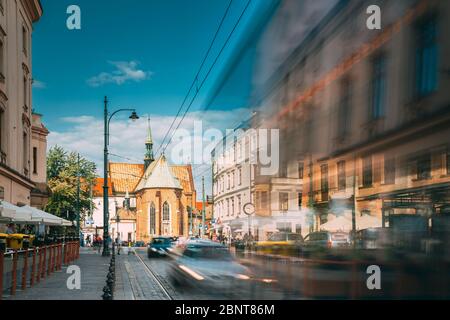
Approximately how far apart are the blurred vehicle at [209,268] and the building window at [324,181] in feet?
7.39

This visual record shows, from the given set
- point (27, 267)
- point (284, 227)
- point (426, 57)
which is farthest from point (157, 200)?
point (426, 57)

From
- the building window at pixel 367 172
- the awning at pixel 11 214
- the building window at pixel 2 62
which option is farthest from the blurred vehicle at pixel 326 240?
the building window at pixel 2 62

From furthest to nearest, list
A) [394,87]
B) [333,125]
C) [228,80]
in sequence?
1. [228,80]
2. [333,125]
3. [394,87]

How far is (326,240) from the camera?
15.1 ft

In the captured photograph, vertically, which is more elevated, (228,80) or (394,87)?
(228,80)

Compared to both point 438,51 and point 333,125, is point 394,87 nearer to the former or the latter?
point 438,51

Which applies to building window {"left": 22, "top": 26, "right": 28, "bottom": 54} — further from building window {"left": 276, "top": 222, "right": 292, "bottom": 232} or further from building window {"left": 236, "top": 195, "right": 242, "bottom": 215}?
building window {"left": 276, "top": 222, "right": 292, "bottom": 232}

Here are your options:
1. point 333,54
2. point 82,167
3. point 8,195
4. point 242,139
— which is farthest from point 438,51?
point 82,167

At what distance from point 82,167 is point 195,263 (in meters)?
58.2

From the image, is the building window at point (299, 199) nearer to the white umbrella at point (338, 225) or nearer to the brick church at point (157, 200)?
the white umbrella at point (338, 225)

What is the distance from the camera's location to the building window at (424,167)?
11.8 ft

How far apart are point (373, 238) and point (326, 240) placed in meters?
0.63

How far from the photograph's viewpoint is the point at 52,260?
17.9 meters
